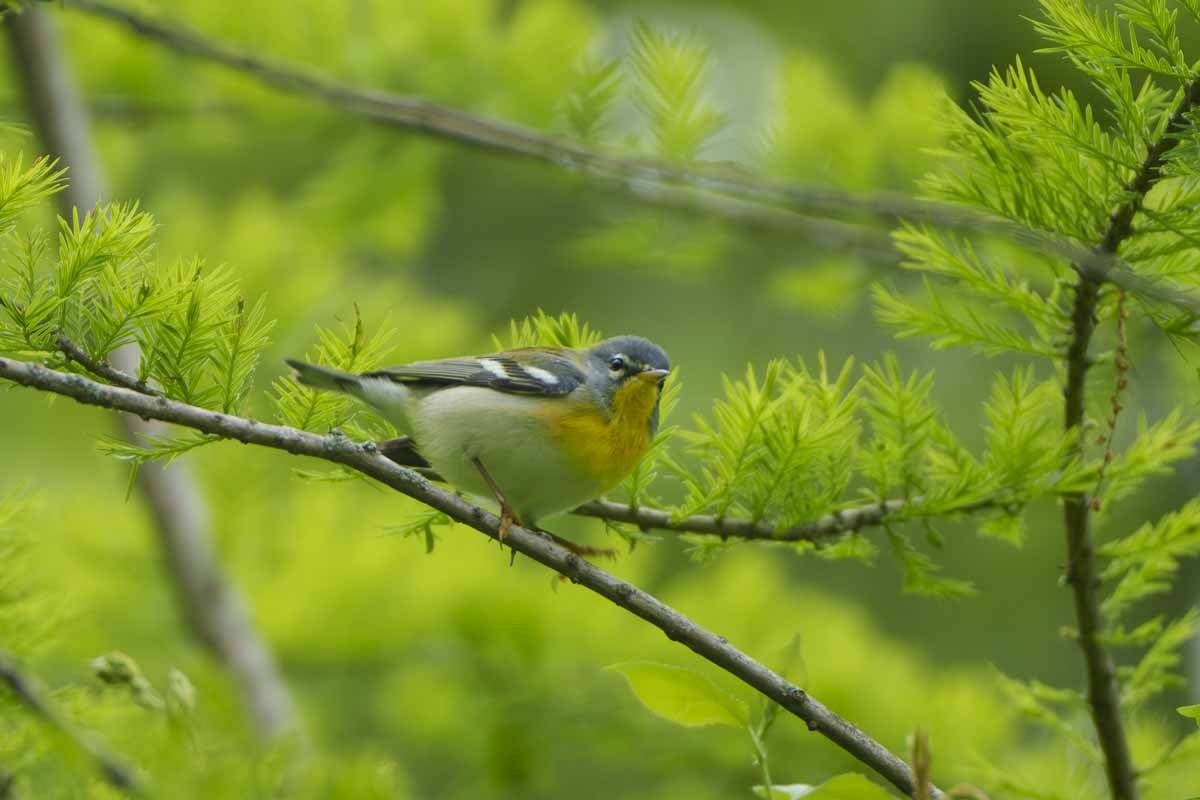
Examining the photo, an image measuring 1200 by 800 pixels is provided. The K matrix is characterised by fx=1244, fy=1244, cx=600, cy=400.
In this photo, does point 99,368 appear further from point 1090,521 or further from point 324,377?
point 1090,521

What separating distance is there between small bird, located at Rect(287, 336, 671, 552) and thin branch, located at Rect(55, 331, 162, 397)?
0.57 metres

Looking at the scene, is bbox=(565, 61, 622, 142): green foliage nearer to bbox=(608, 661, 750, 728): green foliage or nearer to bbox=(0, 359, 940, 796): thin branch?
bbox=(0, 359, 940, 796): thin branch

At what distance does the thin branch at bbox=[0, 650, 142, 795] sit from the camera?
164 cm

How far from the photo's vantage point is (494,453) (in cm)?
245

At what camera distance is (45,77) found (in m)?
4.25

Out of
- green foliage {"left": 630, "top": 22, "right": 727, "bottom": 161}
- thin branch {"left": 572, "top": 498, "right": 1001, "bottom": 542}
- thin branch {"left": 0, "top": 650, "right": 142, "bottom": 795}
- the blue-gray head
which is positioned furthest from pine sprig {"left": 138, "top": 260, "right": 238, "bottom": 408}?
green foliage {"left": 630, "top": 22, "right": 727, "bottom": 161}

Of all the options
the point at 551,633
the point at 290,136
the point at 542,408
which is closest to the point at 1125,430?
the point at 551,633

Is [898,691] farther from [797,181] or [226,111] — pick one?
[226,111]

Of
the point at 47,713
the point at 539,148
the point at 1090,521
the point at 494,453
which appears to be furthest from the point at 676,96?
the point at 47,713

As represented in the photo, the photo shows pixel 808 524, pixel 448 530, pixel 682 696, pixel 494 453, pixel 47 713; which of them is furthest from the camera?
pixel 448 530

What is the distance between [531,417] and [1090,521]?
1195 millimetres

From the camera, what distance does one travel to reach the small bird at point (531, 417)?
2.37 m

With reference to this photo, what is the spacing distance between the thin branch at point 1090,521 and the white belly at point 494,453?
0.92 m

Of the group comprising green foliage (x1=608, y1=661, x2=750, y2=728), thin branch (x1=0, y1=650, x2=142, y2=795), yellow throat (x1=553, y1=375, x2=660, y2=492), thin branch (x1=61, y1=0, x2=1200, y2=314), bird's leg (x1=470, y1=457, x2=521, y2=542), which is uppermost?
thin branch (x1=61, y1=0, x2=1200, y2=314)
